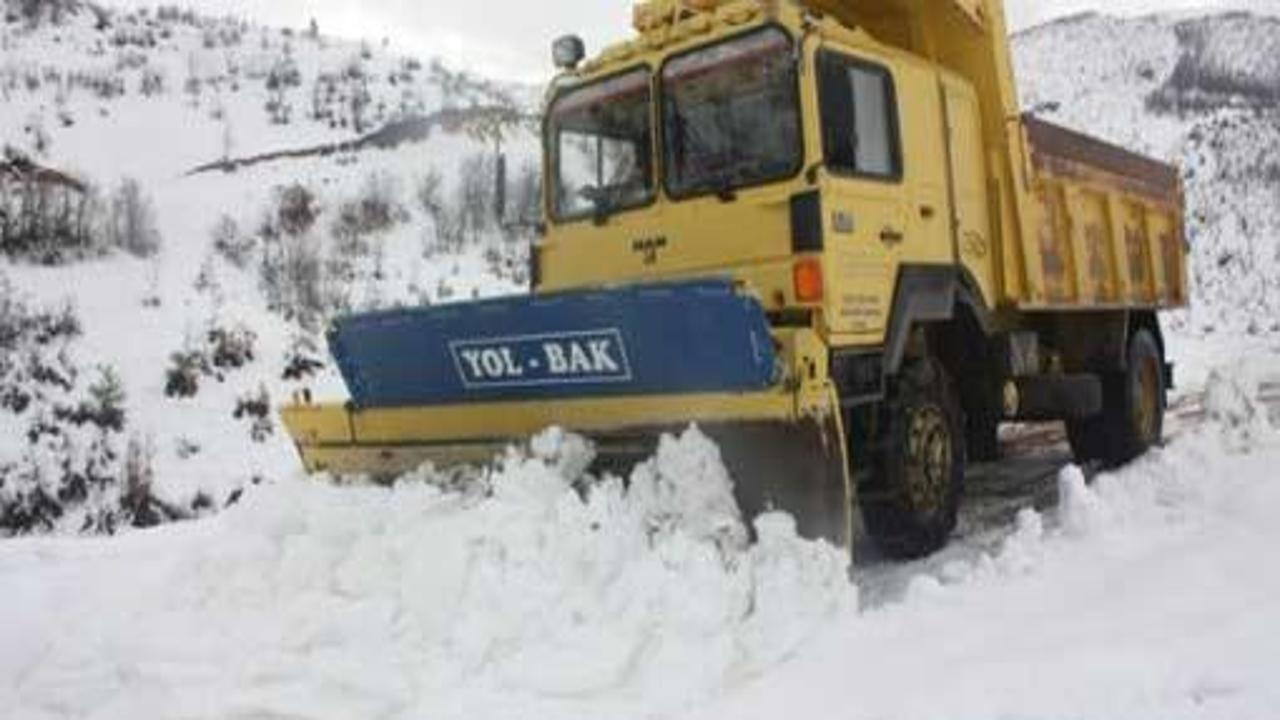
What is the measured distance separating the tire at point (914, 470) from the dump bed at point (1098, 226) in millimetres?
1510

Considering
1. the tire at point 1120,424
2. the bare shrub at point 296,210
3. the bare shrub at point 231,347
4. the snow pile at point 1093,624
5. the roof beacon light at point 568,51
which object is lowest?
the snow pile at point 1093,624

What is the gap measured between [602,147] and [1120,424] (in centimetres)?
498

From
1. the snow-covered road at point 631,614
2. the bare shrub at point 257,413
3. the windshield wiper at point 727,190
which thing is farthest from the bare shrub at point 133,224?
the windshield wiper at point 727,190

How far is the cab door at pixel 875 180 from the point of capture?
6.88 metres

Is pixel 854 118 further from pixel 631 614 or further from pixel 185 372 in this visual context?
pixel 185 372

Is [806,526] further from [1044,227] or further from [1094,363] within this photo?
[1094,363]

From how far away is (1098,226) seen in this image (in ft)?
33.4

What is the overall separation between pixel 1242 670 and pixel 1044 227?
5.25 m

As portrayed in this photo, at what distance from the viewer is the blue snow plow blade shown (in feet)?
19.7

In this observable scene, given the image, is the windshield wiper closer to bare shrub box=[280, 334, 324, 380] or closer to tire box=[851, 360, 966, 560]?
tire box=[851, 360, 966, 560]

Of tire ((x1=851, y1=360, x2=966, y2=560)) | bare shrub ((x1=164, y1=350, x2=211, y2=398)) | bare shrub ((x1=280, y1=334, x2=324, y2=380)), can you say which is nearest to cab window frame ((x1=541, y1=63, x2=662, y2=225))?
tire ((x1=851, y1=360, x2=966, y2=560))

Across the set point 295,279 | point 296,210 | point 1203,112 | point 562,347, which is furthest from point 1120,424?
point 1203,112

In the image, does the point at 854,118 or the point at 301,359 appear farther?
the point at 301,359

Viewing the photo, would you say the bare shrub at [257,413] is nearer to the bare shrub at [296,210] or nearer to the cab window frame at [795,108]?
the cab window frame at [795,108]
